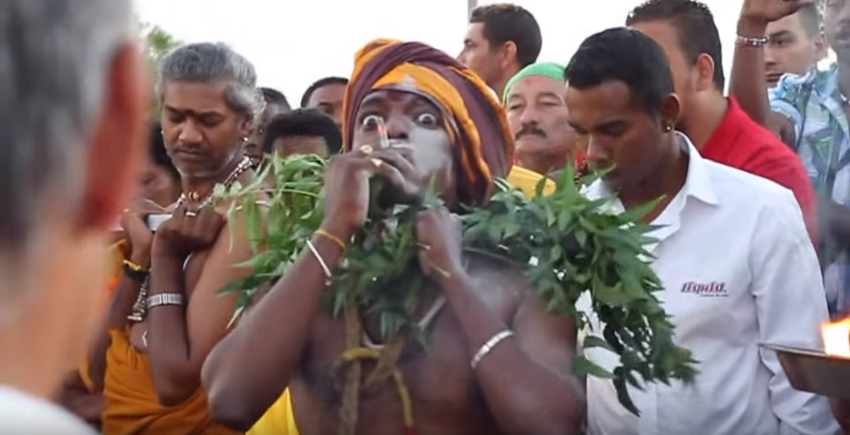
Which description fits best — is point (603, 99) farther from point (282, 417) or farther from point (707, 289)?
point (282, 417)

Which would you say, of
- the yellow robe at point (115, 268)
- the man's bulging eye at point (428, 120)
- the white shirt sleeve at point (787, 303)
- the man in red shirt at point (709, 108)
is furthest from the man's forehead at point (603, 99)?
the yellow robe at point (115, 268)

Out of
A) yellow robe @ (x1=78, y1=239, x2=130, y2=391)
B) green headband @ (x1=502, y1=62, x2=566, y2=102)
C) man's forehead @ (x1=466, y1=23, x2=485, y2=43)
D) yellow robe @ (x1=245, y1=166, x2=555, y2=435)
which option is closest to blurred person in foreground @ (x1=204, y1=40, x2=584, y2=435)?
yellow robe @ (x1=245, y1=166, x2=555, y2=435)

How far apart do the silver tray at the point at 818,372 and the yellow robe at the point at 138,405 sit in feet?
4.22

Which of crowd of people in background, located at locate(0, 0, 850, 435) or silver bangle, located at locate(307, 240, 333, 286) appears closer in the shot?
crowd of people in background, located at locate(0, 0, 850, 435)

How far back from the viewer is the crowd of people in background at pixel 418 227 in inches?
29.9

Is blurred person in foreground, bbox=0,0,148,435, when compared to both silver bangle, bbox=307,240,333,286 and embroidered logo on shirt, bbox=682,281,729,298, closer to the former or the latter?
silver bangle, bbox=307,240,333,286

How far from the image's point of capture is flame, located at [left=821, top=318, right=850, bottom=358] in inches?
92.4

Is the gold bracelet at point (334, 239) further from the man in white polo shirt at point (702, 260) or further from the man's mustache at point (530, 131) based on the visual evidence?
the man's mustache at point (530, 131)

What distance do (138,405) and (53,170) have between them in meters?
2.72

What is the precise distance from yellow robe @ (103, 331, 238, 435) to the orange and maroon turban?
962 millimetres

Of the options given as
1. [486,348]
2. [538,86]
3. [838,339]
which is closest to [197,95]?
[538,86]

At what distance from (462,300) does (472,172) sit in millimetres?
284

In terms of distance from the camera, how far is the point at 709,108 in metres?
3.76

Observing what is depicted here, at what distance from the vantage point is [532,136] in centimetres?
439
